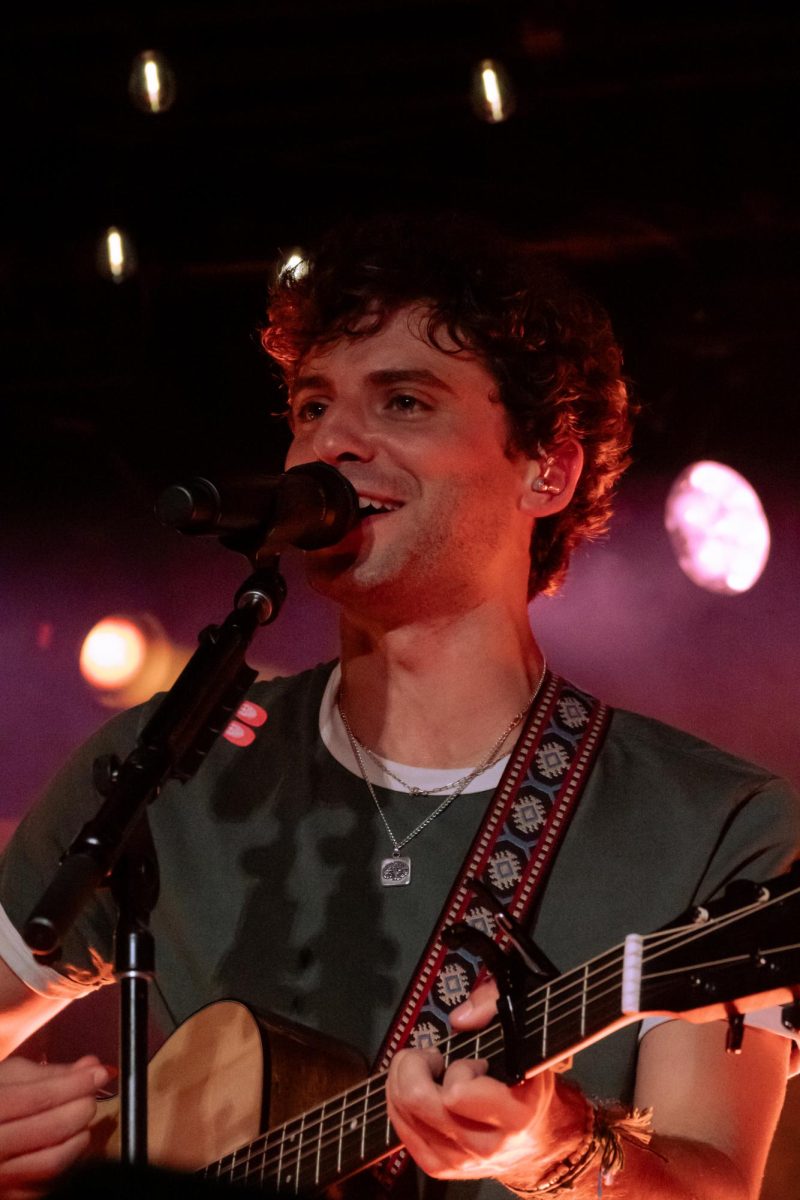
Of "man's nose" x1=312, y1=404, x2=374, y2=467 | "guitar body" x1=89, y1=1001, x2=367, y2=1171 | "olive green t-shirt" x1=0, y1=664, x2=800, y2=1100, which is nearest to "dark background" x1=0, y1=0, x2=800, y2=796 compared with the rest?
"man's nose" x1=312, y1=404, x2=374, y2=467

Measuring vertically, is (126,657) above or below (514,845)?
above

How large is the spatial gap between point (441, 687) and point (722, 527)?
2.61m

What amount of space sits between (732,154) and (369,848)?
258 centimetres

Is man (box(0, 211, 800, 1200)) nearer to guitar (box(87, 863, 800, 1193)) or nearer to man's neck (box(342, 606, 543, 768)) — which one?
man's neck (box(342, 606, 543, 768))

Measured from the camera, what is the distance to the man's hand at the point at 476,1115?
1.86 metres

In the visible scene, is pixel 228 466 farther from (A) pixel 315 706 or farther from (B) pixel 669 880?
(B) pixel 669 880

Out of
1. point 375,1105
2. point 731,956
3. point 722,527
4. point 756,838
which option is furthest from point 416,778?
point 722,527

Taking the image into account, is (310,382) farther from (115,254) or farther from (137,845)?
(115,254)

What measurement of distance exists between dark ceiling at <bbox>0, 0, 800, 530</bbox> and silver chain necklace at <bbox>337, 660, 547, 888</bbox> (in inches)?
79.4

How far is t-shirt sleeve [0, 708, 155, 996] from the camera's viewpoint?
290 centimetres

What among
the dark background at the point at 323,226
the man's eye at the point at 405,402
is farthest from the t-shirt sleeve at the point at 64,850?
the dark background at the point at 323,226

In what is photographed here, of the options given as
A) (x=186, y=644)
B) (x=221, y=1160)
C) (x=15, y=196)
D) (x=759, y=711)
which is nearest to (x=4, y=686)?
(x=186, y=644)

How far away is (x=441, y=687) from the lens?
292cm

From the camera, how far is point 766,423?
518cm
